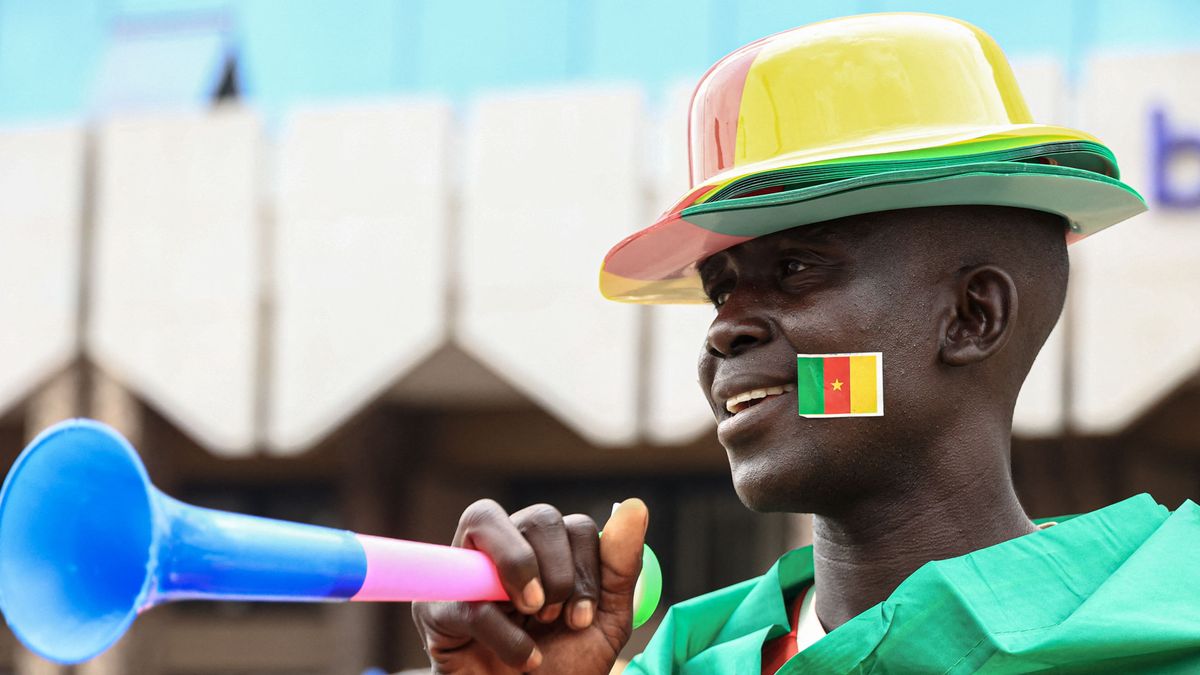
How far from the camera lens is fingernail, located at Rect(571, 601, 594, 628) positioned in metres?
2.21

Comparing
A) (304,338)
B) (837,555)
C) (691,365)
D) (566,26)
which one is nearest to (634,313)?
(691,365)

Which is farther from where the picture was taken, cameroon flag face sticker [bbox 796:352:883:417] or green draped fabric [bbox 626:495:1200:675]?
→ cameroon flag face sticker [bbox 796:352:883:417]

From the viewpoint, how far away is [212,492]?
887 inches

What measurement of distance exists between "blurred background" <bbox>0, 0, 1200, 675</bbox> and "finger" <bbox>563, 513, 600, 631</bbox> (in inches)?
456

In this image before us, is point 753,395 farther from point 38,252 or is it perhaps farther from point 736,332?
point 38,252

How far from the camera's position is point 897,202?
2.34m

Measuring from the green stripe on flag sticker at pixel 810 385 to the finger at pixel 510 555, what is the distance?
1.52 ft

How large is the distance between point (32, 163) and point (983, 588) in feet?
53.7

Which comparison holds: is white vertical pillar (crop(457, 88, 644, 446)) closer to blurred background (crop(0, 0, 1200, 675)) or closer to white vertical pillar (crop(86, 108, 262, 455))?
blurred background (crop(0, 0, 1200, 675))

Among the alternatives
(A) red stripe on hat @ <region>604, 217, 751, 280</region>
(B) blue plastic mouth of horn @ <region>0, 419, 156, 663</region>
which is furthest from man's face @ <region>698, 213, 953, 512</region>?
(B) blue plastic mouth of horn @ <region>0, 419, 156, 663</region>

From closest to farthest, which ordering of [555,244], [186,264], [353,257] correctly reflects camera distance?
[555,244] → [353,257] → [186,264]

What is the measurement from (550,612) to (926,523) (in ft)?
1.98

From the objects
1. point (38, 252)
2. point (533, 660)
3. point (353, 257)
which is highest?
point (533, 660)

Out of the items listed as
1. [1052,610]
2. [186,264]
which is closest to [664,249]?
[1052,610]
